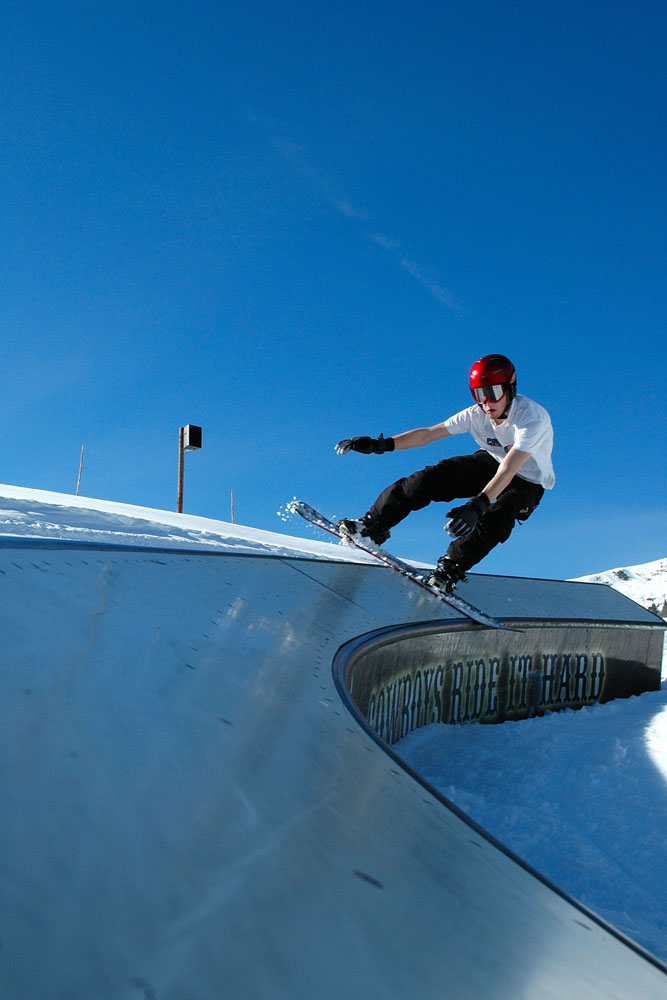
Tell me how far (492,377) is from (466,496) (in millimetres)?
946

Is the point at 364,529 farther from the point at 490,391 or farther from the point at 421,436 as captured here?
the point at 490,391

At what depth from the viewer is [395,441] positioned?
4.80 meters

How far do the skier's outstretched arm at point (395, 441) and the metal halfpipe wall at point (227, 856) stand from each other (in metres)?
3.52

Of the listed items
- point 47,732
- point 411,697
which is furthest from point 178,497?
point 47,732

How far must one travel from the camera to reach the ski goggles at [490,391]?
4.16 m

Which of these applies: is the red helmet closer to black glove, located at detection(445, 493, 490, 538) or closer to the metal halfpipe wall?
black glove, located at detection(445, 493, 490, 538)

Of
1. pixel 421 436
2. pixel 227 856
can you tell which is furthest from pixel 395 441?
pixel 227 856

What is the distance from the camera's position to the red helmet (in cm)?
414

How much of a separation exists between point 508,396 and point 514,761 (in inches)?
91.7

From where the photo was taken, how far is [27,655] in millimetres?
1016

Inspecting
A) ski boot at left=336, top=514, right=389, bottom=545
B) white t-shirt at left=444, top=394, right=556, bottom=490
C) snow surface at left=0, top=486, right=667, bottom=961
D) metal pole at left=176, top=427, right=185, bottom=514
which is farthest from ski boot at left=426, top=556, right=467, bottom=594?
metal pole at left=176, top=427, right=185, bottom=514

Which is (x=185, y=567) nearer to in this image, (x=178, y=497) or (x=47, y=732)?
(x=47, y=732)

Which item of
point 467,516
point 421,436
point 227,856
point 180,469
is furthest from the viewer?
point 180,469

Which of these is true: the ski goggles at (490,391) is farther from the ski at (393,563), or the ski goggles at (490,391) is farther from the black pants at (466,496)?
the ski at (393,563)
